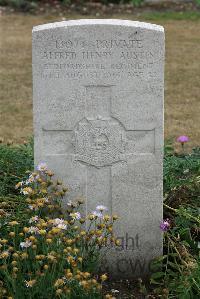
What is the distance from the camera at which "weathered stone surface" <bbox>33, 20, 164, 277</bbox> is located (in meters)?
4.39

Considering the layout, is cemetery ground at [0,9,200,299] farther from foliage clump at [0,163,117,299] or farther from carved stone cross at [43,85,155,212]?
carved stone cross at [43,85,155,212]

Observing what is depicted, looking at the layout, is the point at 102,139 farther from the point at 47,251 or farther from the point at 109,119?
the point at 47,251

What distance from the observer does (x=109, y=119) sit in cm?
452

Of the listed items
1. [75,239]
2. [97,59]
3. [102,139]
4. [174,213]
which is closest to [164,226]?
[174,213]

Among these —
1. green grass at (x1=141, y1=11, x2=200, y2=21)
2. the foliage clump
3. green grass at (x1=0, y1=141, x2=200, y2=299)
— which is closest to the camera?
the foliage clump

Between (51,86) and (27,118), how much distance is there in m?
3.76

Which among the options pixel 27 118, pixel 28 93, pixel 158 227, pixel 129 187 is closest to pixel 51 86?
pixel 129 187

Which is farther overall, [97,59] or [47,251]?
[97,59]

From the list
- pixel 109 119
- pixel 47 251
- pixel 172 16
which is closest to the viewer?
pixel 47 251

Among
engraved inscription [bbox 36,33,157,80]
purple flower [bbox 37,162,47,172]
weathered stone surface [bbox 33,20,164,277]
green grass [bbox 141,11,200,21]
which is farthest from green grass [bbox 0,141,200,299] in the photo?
green grass [bbox 141,11,200,21]

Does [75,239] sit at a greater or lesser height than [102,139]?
lesser

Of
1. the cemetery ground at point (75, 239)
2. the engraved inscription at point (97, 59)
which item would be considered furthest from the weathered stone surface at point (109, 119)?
the cemetery ground at point (75, 239)

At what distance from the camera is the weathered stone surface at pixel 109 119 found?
14.4 ft

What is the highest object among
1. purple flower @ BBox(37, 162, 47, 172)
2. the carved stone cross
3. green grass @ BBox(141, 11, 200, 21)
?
green grass @ BBox(141, 11, 200, 21)
